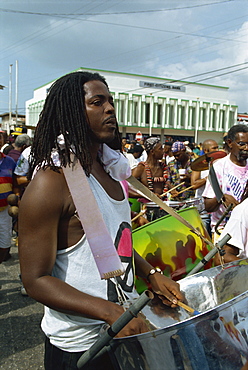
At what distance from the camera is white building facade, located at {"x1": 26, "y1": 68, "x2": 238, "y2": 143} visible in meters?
39.9

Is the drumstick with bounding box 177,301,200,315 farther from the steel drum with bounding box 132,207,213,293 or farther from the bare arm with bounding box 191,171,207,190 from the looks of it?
the bare arm with bounding box 191,171,207,190

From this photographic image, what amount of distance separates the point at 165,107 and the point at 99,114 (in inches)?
1663

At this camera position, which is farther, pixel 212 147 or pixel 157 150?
pixel 212 147

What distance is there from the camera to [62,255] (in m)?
1.23

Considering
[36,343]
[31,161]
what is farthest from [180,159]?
[31,161]

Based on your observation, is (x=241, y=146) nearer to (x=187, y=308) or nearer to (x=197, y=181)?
(x=197, y=181)

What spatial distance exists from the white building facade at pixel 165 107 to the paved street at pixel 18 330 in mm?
34822

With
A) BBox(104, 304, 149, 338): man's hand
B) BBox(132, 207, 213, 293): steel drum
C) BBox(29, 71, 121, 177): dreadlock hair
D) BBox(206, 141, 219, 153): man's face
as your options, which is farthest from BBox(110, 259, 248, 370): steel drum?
BBox(206, 141, 219, 153): man's face

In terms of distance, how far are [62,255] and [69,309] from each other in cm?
18

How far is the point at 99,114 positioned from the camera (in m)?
1.29

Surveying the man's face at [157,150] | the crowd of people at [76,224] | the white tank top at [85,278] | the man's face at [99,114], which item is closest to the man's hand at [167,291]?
the crowd of people at [76,224]

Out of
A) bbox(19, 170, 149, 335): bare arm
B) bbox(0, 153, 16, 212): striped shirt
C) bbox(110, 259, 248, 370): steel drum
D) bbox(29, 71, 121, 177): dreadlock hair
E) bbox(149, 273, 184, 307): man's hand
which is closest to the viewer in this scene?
bbox(110, 259, 248, 370): steel drum

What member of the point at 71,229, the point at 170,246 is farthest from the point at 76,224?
the point at 170,246

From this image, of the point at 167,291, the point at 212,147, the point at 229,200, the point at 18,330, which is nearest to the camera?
the point at 167,291
